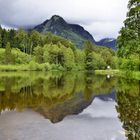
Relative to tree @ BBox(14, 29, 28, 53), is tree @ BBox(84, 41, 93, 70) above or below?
below

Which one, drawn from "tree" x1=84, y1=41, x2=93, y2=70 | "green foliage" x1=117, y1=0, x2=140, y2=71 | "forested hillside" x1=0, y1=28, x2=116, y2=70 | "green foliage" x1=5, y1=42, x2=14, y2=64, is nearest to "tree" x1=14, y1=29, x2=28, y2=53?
"forested hillside" x1=0, y1=28, x2=116, y2=70

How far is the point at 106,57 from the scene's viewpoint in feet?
612

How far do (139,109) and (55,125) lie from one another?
21.3 ft

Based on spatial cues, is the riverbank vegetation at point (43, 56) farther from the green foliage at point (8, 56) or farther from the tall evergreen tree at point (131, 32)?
the tall evergreen tree at point (131, 32)

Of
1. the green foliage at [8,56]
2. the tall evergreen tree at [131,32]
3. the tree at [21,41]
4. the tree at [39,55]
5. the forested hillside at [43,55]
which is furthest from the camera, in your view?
the tree at [21,41]

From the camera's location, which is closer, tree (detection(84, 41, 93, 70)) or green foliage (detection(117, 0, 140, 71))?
green foliage (detection(117, 0, 140, 71))

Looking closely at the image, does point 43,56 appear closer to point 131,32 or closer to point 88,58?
point 88,58

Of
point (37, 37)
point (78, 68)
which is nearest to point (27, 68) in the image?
point (78, 68)

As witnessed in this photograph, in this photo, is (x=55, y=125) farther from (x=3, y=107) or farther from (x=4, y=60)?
(x=4, y=60)

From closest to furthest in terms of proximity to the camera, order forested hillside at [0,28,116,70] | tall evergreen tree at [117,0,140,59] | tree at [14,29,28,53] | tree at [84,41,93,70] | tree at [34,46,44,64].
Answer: tall evergreen tree at [117,0,140,59]
forested hillside at [0,28,116,70]
tree at [34,46,44,64]
tree at [84,41,93,70]
tree at [14,29,28,53]

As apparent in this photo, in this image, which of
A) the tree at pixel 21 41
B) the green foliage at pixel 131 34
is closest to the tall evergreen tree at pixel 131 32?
the green foliage at pixel 131 34

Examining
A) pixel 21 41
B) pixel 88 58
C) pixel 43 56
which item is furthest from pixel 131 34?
pixel 21 41

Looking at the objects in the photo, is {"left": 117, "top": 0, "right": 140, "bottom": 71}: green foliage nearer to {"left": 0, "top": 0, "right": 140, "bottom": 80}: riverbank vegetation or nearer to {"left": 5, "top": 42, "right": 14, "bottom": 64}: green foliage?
{"left": 0, "top": 0, "right": 140, "bottom": 80}: riverbank vegetation

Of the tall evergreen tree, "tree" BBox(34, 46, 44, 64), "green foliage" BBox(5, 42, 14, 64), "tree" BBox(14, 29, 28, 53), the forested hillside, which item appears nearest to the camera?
the tall evergreen tree
